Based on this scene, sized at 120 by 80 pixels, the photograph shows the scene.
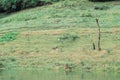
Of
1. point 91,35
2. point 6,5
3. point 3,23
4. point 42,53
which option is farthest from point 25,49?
point 6,5

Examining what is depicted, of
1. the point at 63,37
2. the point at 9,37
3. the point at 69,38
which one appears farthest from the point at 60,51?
the point at 9,37

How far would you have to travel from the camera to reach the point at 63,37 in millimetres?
56719

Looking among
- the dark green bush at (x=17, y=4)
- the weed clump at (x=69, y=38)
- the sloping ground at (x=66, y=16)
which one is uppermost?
the weed clump at (x=69, y=38)

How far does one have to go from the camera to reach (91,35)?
56531 millimetres

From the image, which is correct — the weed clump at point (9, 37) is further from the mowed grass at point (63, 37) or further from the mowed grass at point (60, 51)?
the mowed grass at point (60, 51)

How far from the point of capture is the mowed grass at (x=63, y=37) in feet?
162

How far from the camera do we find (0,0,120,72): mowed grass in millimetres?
49250

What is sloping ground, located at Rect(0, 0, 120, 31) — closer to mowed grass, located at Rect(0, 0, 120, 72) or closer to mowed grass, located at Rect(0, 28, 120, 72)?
mowed grass, located at Rect(0, 0, 120, 72)

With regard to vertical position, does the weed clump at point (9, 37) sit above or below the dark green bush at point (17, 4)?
above

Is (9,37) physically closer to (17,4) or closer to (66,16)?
(66,16)

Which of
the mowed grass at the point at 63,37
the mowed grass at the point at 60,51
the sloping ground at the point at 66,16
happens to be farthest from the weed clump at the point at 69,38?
the sloping ground at the point at 66,16

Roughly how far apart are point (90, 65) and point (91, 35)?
9.77 m

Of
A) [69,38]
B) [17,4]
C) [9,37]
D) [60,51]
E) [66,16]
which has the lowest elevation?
[17,4]

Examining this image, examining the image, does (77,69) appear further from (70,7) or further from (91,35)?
(70,7)
